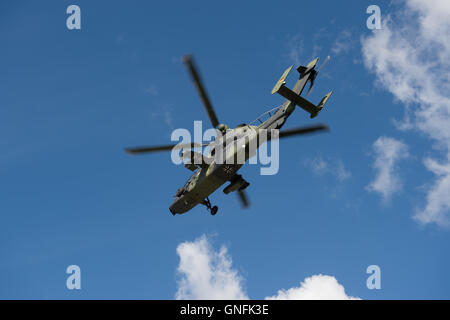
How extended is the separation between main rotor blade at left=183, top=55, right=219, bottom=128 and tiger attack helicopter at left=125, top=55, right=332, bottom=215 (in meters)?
0.06

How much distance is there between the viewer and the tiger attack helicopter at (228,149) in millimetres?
28625

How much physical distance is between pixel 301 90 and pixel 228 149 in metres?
7.64

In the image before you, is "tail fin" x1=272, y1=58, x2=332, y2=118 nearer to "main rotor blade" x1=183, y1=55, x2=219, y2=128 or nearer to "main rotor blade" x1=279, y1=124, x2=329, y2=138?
"main rotor blade" x1=279, y1=124, x2=329, y2=138

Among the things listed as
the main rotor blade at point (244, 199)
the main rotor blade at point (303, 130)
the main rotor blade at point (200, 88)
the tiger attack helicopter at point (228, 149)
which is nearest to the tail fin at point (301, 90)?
the tiger attack helicopter at point (228, 149)

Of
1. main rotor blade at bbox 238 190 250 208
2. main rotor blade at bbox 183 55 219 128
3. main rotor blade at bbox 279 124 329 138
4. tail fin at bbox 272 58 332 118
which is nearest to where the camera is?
main rotor blade at bbox 183 55 219 128

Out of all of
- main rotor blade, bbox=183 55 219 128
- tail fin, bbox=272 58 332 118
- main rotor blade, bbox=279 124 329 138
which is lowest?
main rotor blade, bbox=279 124 329 138

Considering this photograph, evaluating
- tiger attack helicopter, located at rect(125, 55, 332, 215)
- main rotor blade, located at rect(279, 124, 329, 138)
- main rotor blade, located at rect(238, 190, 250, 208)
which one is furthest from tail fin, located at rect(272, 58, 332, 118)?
main rotor blade, located at rect(238, 190, 250, 208)

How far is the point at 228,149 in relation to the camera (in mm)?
29266

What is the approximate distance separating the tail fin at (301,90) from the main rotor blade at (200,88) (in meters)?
5.22

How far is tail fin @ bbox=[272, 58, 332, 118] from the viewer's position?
2912cm

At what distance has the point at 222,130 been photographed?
94.8 feet
